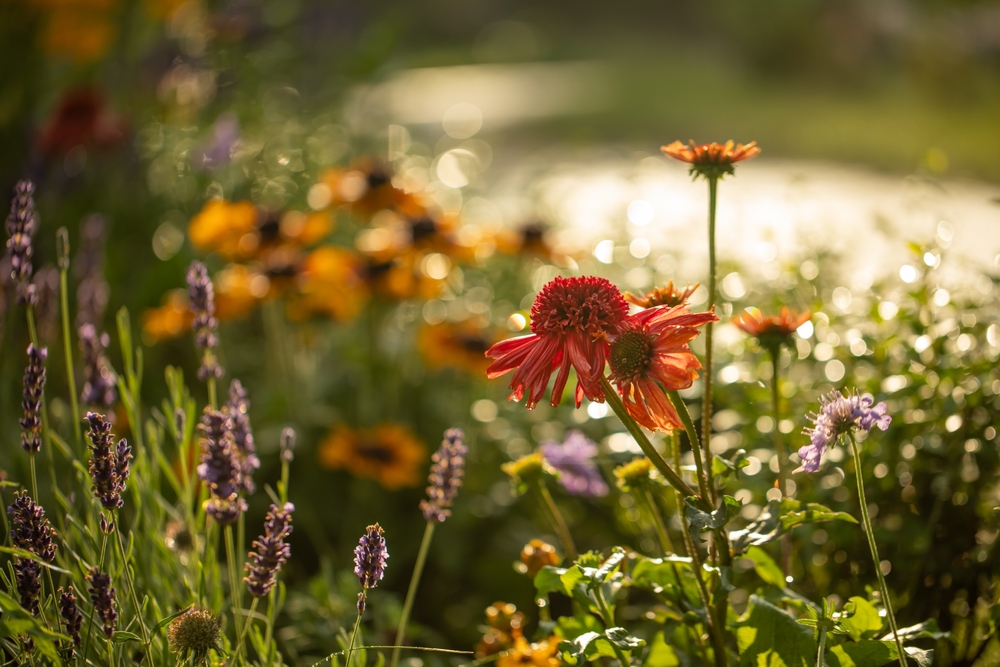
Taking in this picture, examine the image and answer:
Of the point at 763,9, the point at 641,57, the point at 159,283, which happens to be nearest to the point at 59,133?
the point at 159,283

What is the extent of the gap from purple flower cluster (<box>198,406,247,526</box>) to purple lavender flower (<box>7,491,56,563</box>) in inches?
5.9

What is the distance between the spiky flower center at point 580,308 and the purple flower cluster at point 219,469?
347mm

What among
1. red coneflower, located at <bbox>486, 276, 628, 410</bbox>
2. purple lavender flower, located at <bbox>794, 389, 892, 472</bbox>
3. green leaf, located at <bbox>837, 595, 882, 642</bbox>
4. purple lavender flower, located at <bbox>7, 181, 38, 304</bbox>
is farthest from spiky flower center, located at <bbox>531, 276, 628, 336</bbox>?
purple lavender flower, located at <bbox>7, 181, 38, 304</bbox>

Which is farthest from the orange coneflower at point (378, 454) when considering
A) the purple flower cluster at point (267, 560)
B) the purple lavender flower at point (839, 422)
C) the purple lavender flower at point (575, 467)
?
the purple lavender flower at point (839, 422)

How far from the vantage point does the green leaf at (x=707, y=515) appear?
773 mm

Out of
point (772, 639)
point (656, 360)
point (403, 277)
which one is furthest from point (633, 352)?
point (403, 277)

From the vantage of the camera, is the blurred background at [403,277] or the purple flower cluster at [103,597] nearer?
the purple flower cluster at [103,597]

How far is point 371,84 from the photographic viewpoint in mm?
3340

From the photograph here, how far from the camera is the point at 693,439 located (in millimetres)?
820

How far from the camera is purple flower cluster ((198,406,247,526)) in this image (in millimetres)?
878

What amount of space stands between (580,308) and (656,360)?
3.3 inches

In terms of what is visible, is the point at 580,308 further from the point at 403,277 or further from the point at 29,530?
the point at 403,277

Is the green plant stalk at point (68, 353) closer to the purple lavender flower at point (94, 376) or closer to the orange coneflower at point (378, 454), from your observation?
the purple lavender flower at point (94, 376)

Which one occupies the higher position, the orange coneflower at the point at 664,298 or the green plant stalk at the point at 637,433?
the orange coneflower at the point at 664,298
